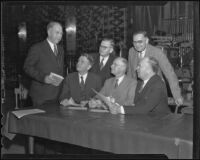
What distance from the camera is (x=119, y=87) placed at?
2197 mm

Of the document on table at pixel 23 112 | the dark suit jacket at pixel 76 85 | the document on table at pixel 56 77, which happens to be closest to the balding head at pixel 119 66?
the dark suit jacket at pixel 76 85

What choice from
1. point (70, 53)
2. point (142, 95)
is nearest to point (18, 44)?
point (70, 53)

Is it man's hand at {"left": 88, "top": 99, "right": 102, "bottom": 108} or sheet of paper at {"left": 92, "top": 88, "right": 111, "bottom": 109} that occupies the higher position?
sheet of paper at {"left": 92, "top": 88, "right": 111, "bottom": 109}

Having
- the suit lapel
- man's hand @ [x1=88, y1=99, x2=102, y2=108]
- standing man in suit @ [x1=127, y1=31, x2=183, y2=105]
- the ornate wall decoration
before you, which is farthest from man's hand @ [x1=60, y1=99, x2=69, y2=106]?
standing man in suit @ [x1=127, y1=31, x2=183, y2=105]

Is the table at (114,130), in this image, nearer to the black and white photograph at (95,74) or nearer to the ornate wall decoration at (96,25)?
the black and white photograph at (95,74)

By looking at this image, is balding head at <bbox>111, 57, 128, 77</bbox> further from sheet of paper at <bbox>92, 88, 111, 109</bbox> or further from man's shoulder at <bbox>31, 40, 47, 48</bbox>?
man's shoulder at <bbox>31, 40, 47, 48</bbox>

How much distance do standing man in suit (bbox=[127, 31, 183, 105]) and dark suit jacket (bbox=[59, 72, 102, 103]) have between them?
0.24m

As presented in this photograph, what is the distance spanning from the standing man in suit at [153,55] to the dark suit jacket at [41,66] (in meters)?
0.42

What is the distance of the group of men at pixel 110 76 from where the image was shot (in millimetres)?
2062

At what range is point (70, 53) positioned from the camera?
2.07 m

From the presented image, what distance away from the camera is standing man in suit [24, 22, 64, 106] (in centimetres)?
208

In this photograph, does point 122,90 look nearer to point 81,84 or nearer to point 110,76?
point 110,76

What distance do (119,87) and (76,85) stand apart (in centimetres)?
26

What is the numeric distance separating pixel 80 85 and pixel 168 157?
2.42 ft
